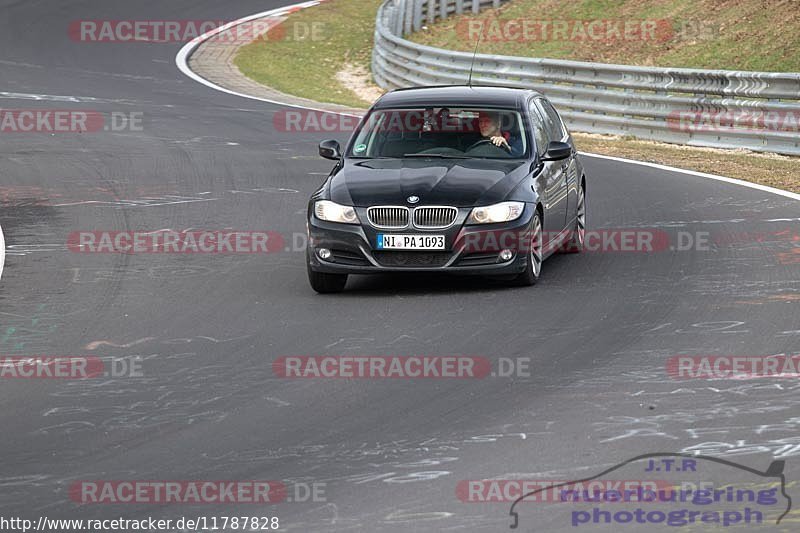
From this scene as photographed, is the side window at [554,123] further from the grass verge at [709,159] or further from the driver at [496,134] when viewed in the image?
the grass verge at [709,159]

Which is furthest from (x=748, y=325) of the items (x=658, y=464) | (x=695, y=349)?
(x=658, y=464)

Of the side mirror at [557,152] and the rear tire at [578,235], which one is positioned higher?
the side mirror at [557,152]

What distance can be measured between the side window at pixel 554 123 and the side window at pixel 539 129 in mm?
224

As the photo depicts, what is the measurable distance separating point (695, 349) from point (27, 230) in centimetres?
769

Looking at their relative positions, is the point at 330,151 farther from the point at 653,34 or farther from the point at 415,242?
the point at 653,34

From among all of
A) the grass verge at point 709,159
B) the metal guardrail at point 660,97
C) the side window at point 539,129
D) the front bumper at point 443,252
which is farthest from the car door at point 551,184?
the metal guardrail at point 660,97

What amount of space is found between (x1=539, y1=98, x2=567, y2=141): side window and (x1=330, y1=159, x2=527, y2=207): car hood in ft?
4.58

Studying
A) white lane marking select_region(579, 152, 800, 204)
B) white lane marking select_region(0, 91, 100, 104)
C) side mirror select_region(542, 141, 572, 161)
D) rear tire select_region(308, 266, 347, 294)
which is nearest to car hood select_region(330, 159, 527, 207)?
side mirror select_region(542, 141, 572, 161)

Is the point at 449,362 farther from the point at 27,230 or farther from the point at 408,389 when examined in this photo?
the point at 27,230

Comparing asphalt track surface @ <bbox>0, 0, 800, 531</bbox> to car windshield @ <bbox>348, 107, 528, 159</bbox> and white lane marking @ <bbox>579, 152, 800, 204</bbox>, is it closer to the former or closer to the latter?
white lane marking @ <bbox>579, 152, 800, 204</bbox>

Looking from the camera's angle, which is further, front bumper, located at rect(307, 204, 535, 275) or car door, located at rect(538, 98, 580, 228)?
car door, located at rect(538, 98, 580, 228)

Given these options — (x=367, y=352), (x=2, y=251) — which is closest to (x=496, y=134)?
(x=367, y=352)

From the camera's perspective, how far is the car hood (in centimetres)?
1140

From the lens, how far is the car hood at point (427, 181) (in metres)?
11.4
